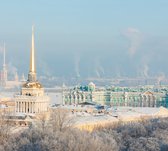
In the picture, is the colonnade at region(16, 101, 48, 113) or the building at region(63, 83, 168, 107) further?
the building at region(63, 83, 168, 107)

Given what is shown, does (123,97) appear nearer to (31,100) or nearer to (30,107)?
(31,100)

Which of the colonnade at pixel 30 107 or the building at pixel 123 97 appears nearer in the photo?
the colonnade at pixel 30 107

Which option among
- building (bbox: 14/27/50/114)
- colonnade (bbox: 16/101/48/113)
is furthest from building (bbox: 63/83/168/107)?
colonnade (bbox: 16/101/48/113)

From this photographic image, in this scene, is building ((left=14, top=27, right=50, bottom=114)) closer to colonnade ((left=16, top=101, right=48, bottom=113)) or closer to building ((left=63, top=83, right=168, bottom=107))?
colonnade ((left=16, top=101, right=48, bottom=113))

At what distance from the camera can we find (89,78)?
7283 inches

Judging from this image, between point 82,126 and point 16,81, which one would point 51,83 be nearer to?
point 16,81

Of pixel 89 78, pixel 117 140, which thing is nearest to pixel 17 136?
pixel 117 140

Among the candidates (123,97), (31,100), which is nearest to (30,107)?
(31,100)

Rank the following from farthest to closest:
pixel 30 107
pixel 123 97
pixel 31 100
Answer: pixel 123 97, pixel 31 100, pixel 30 107

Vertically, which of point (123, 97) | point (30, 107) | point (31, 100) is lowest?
point (123, 97)

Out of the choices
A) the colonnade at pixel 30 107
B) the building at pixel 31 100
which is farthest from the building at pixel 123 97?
the colonnade at pixel 30 107

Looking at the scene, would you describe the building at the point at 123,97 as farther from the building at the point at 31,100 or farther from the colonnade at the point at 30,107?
the colonnade at the point at 30,107

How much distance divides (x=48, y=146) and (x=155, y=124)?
12.7 meters

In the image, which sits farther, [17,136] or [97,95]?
[97,95]
